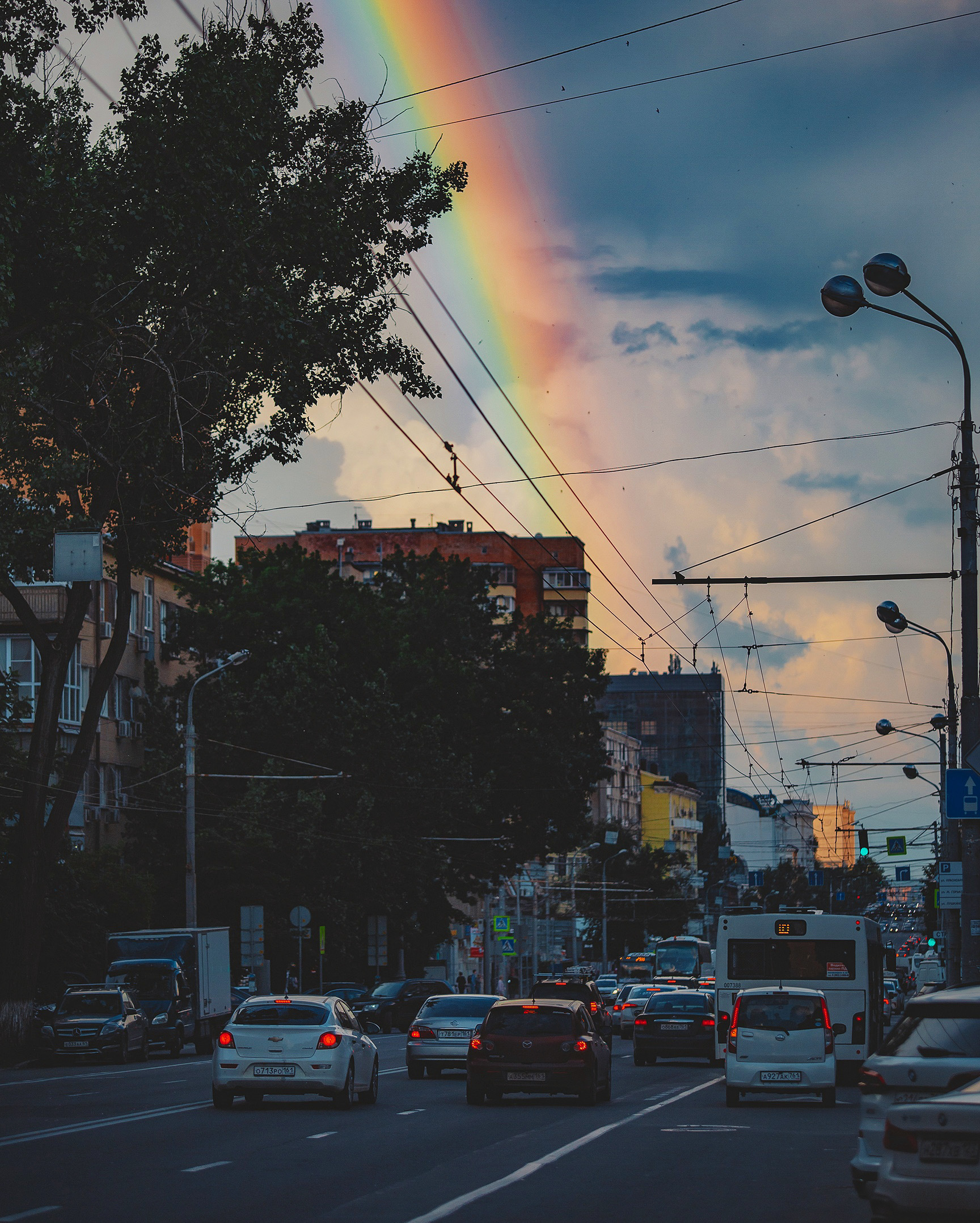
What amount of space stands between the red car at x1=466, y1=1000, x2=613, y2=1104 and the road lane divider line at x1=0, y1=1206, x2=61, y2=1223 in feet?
37.0

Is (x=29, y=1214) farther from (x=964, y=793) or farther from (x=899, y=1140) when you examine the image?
(x=964, y=793)

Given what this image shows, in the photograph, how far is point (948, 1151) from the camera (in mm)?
8672

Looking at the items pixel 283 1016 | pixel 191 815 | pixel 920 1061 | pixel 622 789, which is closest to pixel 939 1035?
pixel 920 1061

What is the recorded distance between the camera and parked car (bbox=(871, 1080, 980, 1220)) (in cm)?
859

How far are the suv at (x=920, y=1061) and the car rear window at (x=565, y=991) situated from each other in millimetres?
22383

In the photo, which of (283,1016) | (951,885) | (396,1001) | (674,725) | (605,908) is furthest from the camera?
(674,725)

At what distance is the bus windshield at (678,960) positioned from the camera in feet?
260

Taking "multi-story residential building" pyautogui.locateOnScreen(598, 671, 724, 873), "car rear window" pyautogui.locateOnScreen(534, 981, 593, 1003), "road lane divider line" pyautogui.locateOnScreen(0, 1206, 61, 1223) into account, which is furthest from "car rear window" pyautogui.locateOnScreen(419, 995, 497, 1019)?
"multi-story residential building" pyautogui.locateOnScreen(598, 671, 724, 873)

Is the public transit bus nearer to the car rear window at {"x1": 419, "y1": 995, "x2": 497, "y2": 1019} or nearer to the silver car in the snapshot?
the car rear window at {"x1": 419, "y1": 995, "x2": 497, "y2": 1019}

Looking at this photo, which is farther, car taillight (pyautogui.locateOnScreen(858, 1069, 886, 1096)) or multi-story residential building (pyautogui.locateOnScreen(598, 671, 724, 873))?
multi-story residential building (pyautogui.locateOnScreen(598, 671, 724, 873))

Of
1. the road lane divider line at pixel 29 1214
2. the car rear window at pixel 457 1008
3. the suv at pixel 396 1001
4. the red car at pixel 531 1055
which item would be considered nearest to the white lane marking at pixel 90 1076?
the car rear window at pixel 457 1008

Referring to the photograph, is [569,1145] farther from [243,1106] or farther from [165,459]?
[165,459]

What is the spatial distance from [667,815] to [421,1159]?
5351 inches

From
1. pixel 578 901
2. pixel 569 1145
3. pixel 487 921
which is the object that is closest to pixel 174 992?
pixel 569 1145
